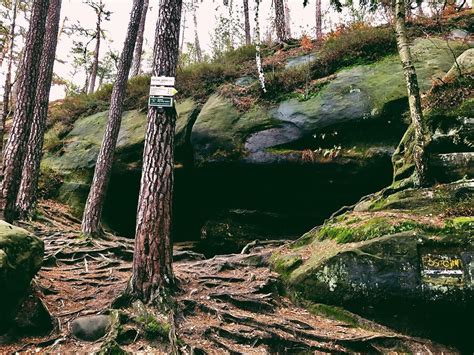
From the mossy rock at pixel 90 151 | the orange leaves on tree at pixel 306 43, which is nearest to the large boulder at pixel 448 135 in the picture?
the orange leaves on tree at pixel 306 43

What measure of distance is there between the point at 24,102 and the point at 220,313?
6.21 metres

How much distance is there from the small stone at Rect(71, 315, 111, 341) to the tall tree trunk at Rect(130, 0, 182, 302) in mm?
587

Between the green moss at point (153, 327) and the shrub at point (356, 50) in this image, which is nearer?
the green moss at point (153, 327)

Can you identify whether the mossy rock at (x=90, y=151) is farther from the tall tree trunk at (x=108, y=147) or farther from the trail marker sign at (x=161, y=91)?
the trail marker sign at (x=161, y=91)

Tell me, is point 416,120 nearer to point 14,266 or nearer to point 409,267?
point 409,267

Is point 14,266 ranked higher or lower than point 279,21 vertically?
lower

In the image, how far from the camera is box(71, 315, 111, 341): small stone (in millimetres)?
4625

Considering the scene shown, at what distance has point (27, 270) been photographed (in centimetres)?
461

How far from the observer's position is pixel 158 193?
5516mm

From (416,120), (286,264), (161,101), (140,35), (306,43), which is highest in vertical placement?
(140,35)

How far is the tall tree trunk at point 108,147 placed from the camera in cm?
1008

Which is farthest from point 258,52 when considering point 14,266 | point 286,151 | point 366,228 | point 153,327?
point 14,266

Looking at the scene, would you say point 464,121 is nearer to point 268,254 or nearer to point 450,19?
point 268,254

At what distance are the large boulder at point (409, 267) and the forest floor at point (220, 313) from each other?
287 mm
